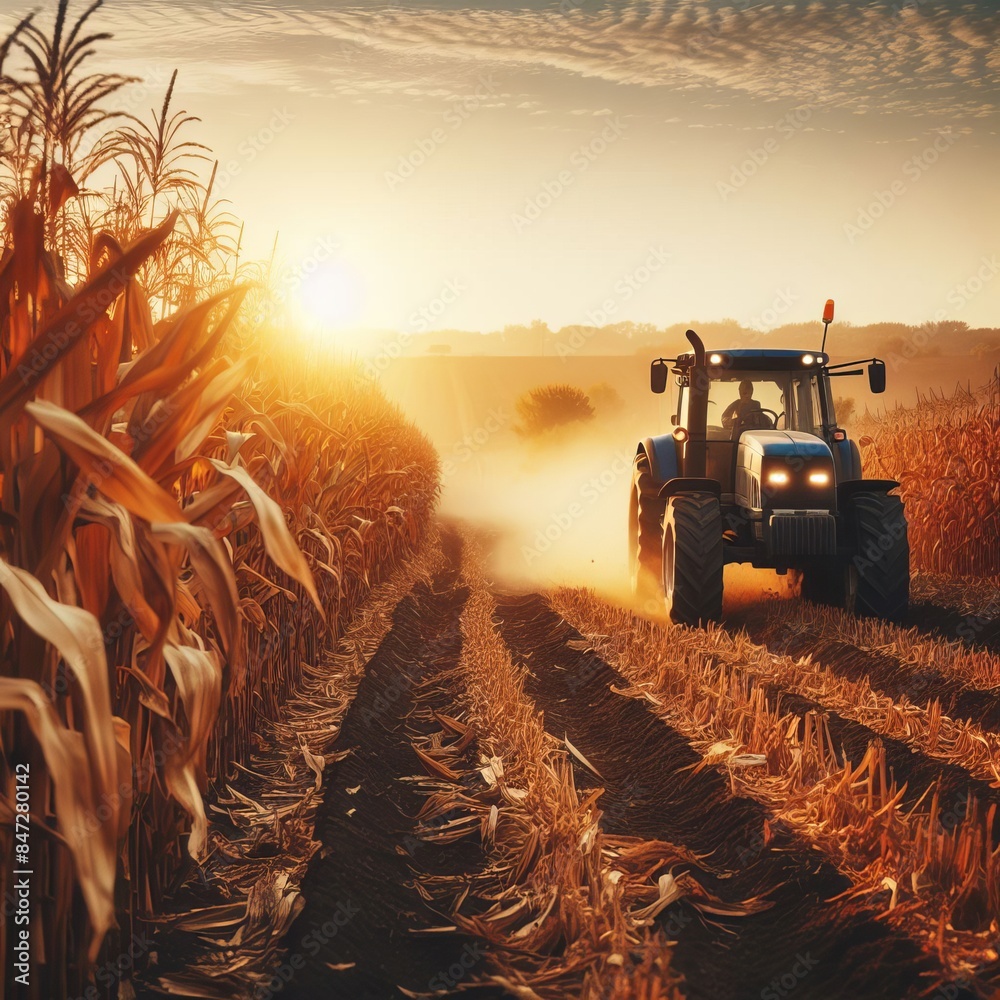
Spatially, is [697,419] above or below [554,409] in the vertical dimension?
below

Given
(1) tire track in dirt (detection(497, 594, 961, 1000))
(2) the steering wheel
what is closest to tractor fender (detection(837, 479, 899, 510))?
(2) the steering wheel

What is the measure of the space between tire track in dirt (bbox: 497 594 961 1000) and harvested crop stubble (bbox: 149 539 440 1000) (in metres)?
1.13

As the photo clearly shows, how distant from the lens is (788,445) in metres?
6.99

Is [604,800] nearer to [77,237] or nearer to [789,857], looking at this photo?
[789,857]

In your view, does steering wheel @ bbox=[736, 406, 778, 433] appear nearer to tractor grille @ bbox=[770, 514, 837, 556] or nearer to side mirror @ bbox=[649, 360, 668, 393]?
side mirror @ bbox=[649, 360, 668, 393]

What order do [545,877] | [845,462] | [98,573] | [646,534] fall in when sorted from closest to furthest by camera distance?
1. [98,573]
2. [545,877]
3. [845,462]
4. [646,534]

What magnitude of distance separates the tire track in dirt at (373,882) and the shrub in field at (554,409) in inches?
1163

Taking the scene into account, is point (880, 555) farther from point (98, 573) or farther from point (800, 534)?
point (98, 573)

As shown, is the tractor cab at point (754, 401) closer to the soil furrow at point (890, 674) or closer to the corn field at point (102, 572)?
the soil furrow at point (890, 674)

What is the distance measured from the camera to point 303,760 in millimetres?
4078

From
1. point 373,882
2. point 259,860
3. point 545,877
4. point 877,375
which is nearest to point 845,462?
point 877,375

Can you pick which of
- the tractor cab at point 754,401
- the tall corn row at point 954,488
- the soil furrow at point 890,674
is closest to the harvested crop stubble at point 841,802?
the soil furrow at point 890,674

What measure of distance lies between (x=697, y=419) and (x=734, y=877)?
15.8 ft

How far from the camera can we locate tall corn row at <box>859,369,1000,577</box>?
9.59 m
